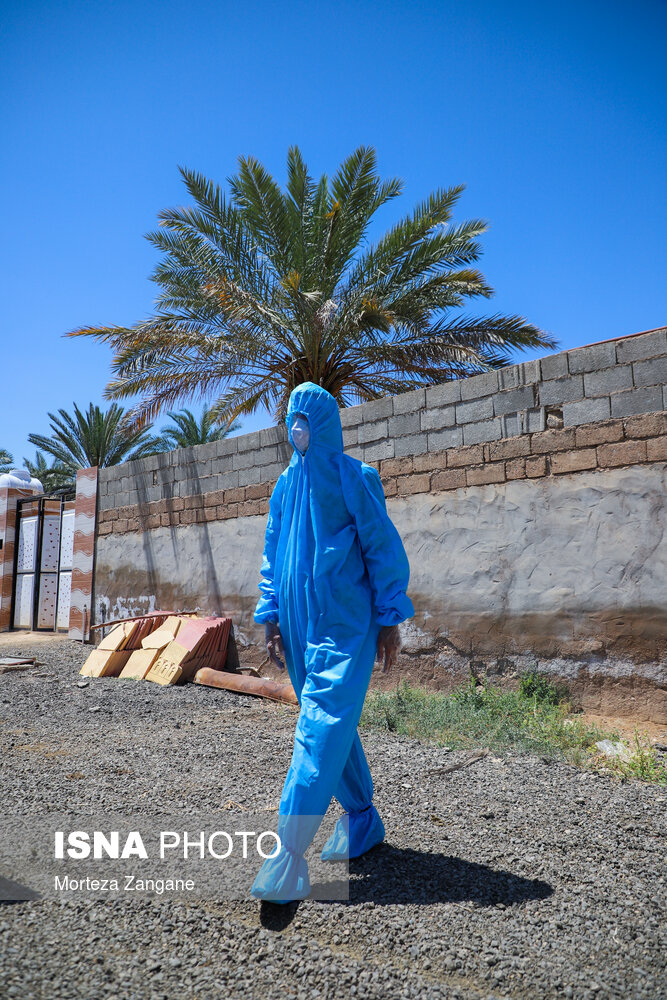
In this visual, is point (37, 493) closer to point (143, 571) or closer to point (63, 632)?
point (63, 632)

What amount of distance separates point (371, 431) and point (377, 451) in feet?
0.69

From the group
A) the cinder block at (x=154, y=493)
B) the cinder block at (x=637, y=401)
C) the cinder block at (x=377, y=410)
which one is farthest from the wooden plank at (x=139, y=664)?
the cinder block at (x=637, y=401)

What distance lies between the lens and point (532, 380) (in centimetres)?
538

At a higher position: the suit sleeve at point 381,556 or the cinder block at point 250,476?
the cinder block at point 250,476

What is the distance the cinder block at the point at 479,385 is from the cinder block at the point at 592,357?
0.65 meters

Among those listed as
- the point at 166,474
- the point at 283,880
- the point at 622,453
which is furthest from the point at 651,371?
the point at 166,474

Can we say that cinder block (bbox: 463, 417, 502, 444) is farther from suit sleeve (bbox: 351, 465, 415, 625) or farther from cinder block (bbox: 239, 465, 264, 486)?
suit sleeve (bbox: 351, 465, 415, 625)

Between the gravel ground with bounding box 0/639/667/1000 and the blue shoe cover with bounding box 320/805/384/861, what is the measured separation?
56mm

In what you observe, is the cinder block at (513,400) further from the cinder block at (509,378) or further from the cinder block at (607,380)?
the cinder block at (607,380)

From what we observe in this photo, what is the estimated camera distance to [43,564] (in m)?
12.1

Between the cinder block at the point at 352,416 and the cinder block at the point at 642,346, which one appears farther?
the cinder block at the point at 352,416

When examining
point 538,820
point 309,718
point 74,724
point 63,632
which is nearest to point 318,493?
point 309,718

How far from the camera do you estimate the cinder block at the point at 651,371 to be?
4.66m

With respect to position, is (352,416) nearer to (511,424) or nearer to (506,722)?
(511,424)
